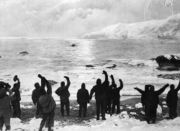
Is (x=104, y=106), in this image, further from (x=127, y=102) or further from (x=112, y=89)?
(x=127, y=102)

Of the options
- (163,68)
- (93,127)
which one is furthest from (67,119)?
(163,68)

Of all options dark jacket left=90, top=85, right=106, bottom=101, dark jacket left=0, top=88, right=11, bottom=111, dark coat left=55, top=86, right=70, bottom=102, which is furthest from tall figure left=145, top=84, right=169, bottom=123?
dark jacket left=0, top=88, right=11, bottom=111

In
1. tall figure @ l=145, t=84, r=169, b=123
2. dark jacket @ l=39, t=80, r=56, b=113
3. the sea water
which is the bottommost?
the sea water

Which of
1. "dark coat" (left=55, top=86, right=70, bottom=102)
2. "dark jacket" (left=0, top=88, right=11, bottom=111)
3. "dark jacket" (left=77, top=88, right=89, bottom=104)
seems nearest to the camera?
"dark jacket" (left=0, top=88, right=11, bottom=111)

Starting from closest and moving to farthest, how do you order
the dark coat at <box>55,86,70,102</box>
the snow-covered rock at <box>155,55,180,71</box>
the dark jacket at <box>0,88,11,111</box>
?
the dark jacket at <box>0,88,11,111</box>
the dark coat at <box>55,86,70,102</box>
the snow-covered rock at <box>155,55,180,71</box>

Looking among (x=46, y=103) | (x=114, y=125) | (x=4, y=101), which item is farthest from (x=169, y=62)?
(x=4, y=101)

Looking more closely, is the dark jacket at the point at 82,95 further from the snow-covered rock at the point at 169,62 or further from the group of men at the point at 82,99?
the snow-covered rock at the point at 169,62

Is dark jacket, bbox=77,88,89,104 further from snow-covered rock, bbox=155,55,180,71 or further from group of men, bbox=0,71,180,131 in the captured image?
snow-covered rock, bbox=155,55,180,71

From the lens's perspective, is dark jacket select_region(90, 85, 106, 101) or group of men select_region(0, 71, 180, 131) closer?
group of men select_region(0, 71, 180, 131)

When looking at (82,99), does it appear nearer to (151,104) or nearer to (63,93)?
(63,93)

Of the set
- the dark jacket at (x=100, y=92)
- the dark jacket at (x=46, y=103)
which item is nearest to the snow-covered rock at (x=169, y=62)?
the dark jacket at (x=100, y=92)

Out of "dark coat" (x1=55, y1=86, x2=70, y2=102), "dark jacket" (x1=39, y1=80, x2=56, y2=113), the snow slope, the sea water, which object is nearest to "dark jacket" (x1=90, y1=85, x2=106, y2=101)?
the snow slope

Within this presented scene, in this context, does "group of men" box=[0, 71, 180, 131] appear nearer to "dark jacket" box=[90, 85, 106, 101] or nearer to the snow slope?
"dark jacket" box=[90, 85, 106, 101]

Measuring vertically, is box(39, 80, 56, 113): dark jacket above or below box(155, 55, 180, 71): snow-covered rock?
above
